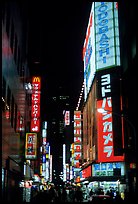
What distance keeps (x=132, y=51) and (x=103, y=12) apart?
22910mm

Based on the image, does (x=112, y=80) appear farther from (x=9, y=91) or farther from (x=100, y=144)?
(x=9, y=91)

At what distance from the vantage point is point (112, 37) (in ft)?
165

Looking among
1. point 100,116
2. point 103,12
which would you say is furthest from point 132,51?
point 103,12

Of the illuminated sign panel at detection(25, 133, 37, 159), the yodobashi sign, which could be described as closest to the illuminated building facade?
the yodobashi sign

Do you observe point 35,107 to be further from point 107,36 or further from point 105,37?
point 107,36

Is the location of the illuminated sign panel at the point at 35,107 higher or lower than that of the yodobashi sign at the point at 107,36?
lower

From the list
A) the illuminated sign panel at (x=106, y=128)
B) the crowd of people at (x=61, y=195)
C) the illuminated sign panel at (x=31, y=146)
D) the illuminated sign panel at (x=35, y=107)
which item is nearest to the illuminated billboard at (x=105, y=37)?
the illuminated sign panel at (x=106, y=128)

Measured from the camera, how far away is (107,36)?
50.8 meters

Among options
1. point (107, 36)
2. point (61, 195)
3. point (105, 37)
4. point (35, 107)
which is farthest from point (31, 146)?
point (107, 36)

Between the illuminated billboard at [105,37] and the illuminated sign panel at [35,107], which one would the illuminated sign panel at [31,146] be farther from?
the illuminated billboard at [105,37]

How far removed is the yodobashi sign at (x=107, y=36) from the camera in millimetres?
49634

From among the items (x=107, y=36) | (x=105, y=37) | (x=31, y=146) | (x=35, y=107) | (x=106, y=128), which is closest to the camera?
(x=106, y=128)

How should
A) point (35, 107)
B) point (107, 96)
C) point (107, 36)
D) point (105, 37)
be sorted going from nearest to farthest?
1. point (107, 96)
2. point (107, 36)
3. point (105, 37)
4. point (35, 107)

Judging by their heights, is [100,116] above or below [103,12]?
below
